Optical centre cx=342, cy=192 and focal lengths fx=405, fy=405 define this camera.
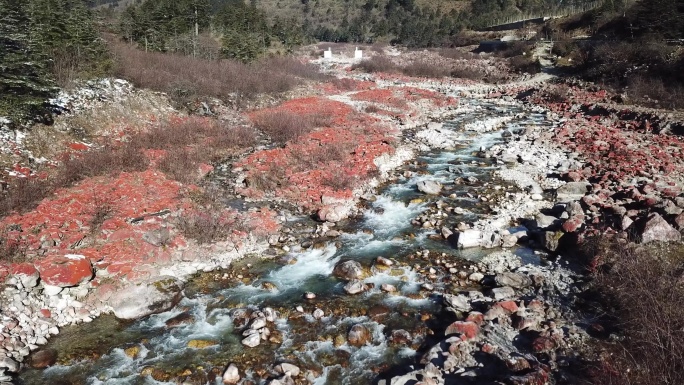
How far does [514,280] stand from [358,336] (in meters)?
4.17

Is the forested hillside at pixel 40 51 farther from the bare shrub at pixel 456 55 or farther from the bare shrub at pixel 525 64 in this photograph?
the bare shrub at pixel 456 55

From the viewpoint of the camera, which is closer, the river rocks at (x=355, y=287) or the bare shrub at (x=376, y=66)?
the river rocks at (x=355, y=287)

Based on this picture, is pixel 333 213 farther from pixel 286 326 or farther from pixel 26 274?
pixel 26 274

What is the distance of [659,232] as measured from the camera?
32.9 feet

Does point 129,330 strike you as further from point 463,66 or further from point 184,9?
point 463,66

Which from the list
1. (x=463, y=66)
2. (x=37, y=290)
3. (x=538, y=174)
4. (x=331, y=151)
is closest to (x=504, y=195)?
(x=538, y=174)

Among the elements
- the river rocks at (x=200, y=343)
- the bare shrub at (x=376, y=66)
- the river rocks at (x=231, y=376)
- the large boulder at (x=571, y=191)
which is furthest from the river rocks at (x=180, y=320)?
the bare shrub at (x=376, y=66)

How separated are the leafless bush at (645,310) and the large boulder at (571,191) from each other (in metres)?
4.47

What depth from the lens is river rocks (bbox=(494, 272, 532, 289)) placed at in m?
9.65

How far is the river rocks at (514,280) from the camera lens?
31.7 ft

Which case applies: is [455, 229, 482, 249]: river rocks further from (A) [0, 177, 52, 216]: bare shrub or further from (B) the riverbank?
(A) [0, 177, 52, 216]: bare shrub

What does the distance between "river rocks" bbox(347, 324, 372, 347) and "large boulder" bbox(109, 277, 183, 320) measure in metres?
4.28

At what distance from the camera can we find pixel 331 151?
18.4 meters

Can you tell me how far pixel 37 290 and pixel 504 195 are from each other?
562 inches
